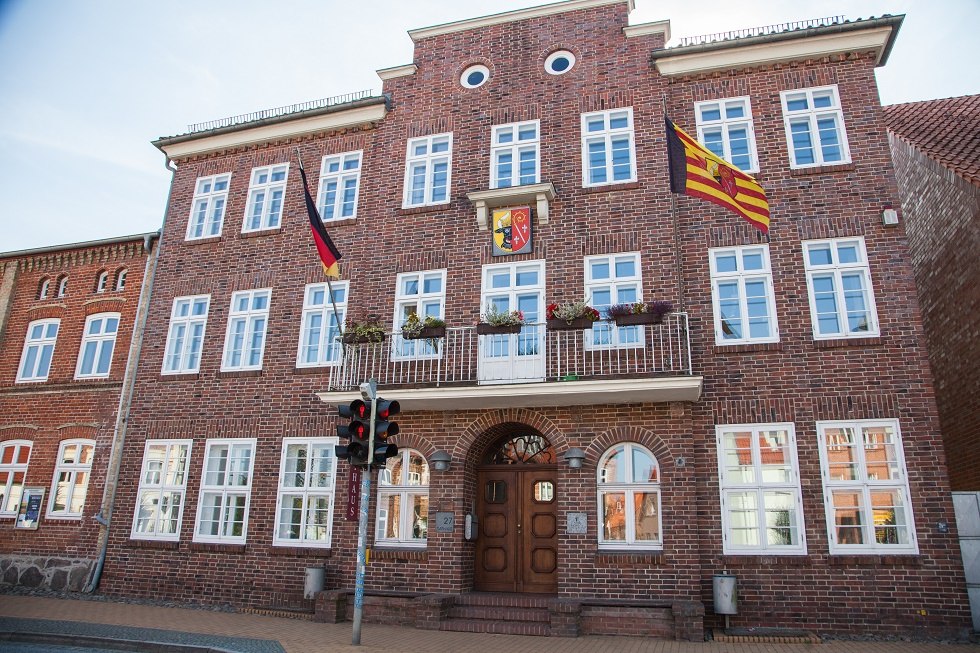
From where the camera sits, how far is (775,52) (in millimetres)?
13305

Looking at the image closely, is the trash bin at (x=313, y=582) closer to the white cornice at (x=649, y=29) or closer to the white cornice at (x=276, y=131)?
the white cornice at (x=276, y=131)

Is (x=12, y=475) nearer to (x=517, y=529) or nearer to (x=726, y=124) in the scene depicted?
(x=517, y=529)

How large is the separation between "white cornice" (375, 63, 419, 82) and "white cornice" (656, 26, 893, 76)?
18.1ft

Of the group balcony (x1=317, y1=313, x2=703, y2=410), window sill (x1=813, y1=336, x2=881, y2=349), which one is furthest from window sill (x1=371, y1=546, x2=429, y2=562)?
window sill (x1=813, y1=336, x2=881, y2=349)

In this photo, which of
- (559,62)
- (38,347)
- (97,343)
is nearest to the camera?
(559,62)

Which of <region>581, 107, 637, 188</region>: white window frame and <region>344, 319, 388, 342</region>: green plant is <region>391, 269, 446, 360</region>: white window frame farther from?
<region>581, 107, 637, 188</region>: white window frame

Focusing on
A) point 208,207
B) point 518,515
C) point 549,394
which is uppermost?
point 208,207

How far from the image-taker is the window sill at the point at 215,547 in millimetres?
13516

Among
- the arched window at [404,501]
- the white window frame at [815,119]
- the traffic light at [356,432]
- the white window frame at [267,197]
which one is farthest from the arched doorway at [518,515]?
the white window frame at [267,197]

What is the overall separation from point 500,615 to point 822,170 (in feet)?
31.9

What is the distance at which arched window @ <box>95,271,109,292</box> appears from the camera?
17.7 metres

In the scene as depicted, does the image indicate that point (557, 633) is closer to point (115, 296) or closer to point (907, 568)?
point (907, 568)


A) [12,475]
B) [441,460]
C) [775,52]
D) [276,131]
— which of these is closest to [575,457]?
[441,460]

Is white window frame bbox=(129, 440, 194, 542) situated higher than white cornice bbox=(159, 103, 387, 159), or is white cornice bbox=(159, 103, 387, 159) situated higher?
white cornice bbox=(159, 103, 387, 159)
